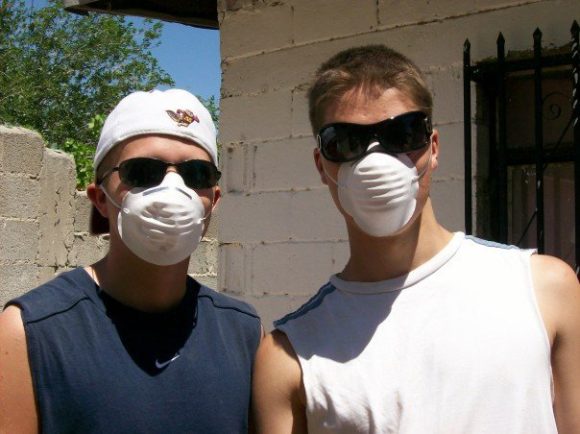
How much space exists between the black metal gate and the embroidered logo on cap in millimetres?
1852

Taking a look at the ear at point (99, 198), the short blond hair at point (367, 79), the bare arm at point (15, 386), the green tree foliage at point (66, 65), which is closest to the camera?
the bare arm at point (15, 386)

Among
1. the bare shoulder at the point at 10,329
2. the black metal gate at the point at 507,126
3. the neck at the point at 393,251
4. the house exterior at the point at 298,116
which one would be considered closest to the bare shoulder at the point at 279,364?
the neck at the point at 393,251

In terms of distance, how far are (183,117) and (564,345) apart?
3.48 ft

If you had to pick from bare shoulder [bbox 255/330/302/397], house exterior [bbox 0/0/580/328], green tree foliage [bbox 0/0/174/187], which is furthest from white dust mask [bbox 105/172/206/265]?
green tree foliage [bbox 0/0/174/187]

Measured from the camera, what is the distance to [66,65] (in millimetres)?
21156

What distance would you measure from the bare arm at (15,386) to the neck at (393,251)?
2.56 ft

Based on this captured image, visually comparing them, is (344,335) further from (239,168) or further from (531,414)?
(239,168)

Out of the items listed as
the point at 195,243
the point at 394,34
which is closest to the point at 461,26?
the point at 394,34

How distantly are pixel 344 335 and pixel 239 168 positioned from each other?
2.76 m

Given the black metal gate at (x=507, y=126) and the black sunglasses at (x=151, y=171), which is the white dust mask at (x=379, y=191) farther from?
the black metal gate at (x=507, y=126)

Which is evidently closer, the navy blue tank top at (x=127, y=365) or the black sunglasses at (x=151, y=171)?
the navy blue tank top at (x=127, y=365)

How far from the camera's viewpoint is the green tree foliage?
19531mm

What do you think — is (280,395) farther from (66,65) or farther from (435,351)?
(66,65)

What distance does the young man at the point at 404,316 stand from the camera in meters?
1.98
